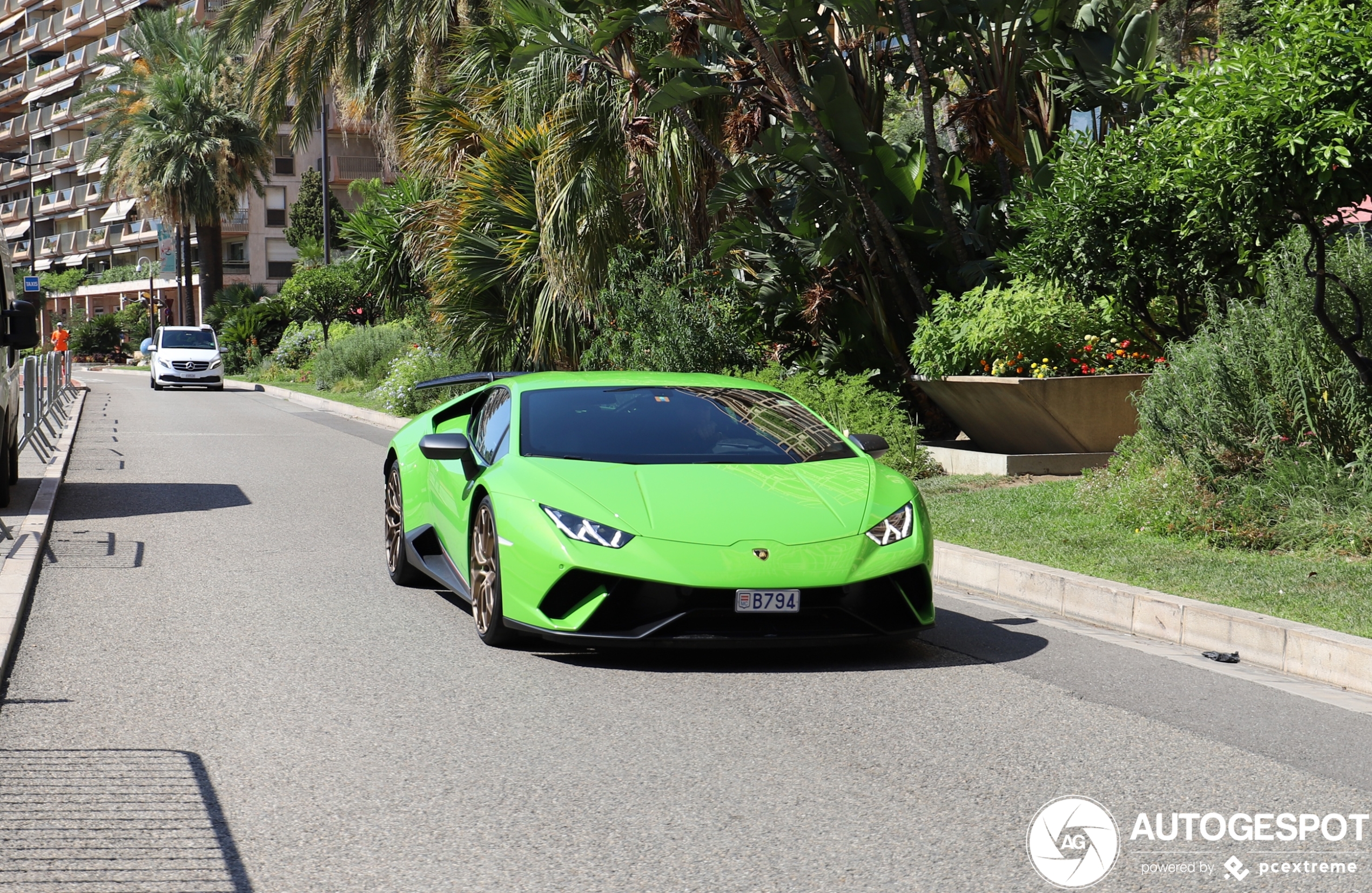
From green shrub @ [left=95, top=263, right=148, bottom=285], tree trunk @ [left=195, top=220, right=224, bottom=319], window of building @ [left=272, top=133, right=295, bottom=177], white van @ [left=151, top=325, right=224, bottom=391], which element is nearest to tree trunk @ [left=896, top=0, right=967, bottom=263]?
white van @ [left=151, top=325, right=224, bottom=391]

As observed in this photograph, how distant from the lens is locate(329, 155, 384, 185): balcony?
251 feet

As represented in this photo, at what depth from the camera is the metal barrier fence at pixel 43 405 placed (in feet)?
55.7

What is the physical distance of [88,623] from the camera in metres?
7.81

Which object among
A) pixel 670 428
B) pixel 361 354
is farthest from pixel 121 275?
pixel 670 428

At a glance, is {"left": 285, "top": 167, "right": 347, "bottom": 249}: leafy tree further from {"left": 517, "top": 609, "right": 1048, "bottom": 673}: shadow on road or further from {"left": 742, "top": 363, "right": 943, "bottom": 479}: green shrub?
{"left": 517, "top": 609, "right": 1048, "bottom": 673}: shadow on road

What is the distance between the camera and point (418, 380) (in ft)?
89.1

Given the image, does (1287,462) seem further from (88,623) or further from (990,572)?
(88,623)

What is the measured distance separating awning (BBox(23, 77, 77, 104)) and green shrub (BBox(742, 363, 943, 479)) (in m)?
→ 93.6

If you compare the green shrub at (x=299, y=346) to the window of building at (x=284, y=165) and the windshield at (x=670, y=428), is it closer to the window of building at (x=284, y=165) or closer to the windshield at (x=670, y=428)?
the window of building at (x=284, y=165)

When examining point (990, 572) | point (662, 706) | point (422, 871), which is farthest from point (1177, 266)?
point (422, 871)

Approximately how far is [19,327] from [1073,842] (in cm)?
1063

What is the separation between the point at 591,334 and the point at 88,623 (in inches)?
542

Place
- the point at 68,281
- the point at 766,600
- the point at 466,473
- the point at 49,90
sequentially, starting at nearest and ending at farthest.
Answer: the point at 766,600, the point at 466,473, the point at 68,281, the point at 49,90
